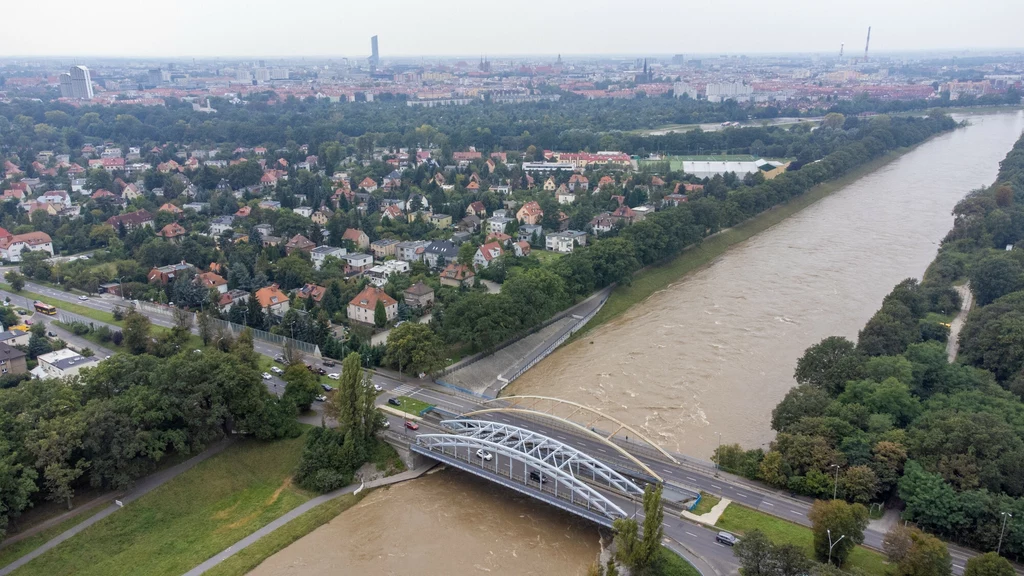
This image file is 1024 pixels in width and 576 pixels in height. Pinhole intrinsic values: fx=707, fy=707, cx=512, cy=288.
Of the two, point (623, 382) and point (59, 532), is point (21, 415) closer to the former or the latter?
point (59, 532)

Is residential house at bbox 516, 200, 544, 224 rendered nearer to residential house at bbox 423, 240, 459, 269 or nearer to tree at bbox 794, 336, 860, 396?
residential house at bbox 423, 240, 459, 269

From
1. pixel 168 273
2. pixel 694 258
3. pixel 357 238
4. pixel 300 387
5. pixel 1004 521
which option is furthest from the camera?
pixel 357 238

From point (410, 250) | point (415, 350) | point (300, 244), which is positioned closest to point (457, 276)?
point (410, 250)

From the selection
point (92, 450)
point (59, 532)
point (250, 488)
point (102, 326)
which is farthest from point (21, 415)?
point (102, 326)

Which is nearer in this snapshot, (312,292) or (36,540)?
(36,540)

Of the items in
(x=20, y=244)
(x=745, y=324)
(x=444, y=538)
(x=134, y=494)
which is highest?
(x=20, y=244)

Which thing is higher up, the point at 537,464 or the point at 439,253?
the point at 439,253

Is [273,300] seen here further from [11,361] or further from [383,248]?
[383,248]
